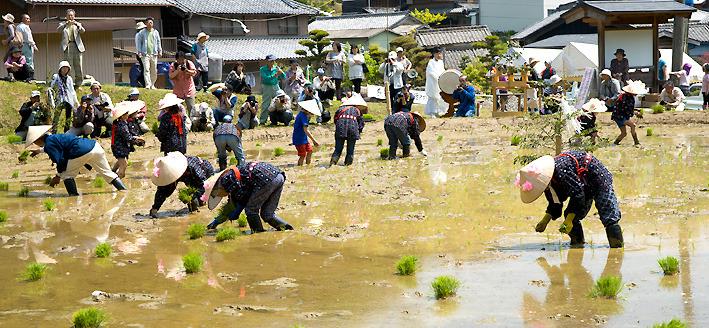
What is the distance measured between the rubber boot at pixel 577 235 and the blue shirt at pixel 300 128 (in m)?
7.39

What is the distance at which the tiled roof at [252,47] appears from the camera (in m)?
38.0

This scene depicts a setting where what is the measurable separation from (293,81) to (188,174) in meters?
12.1

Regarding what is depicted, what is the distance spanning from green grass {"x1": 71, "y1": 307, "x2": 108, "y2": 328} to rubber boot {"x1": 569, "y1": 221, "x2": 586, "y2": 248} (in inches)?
203

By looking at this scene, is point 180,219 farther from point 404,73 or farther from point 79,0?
point 79,0

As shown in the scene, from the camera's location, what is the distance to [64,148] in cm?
1562

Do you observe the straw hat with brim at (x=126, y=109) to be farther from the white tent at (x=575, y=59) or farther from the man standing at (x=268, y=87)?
the white tent at (x=575, y=59)

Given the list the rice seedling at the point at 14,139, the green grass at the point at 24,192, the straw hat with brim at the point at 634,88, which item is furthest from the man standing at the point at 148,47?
the straw hat with brim at the point at 634,88

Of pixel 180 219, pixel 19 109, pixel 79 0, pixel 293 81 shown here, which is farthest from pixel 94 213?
pixel 79 0

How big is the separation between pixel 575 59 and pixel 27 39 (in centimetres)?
1866

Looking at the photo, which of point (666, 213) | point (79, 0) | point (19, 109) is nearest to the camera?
point (666, 213)

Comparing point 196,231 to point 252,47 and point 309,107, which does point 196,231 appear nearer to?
point 309,107

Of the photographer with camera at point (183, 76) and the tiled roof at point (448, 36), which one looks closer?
the photographer with camera at point (183, 76)

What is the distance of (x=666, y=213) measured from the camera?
41.9 feet

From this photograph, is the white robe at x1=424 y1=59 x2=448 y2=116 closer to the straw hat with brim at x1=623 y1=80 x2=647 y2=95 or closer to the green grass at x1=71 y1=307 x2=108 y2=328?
the straw hat with brim at x1=623 y1=80 x2=647 y2=95
